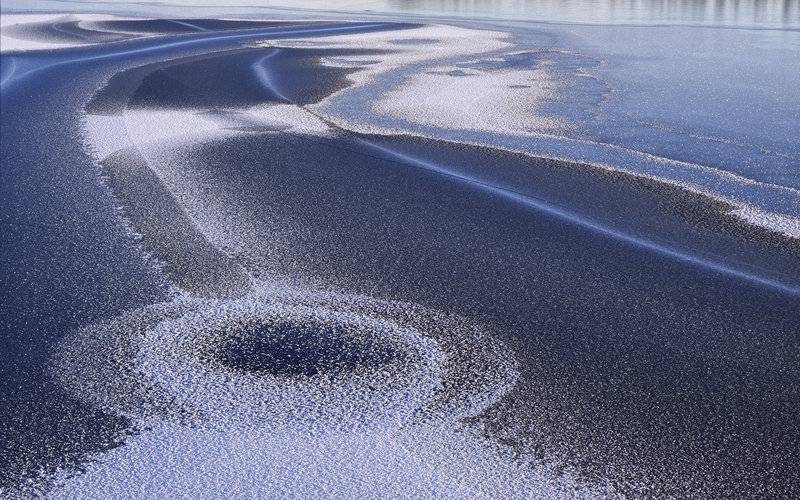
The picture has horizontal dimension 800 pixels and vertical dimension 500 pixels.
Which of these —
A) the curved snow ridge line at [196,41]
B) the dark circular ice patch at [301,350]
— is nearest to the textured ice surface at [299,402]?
Answer: the dark circular ice patch at [301,350]

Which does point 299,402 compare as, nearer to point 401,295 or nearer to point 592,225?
point 401,295

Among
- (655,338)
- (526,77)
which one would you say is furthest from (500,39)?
(655,338)

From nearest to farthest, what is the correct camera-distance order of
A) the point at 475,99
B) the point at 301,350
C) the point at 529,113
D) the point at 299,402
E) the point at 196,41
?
1. the point at 299,402
2. the point at 301,350
3. the point at 529,113
4. the point at 475,99
5. the point at 196,41

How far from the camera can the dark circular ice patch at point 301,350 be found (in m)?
3.54

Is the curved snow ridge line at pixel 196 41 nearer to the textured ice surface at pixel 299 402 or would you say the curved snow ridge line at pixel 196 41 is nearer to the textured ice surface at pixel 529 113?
the textured ice surface at pixel 529 113

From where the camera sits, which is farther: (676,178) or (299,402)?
(676,178)

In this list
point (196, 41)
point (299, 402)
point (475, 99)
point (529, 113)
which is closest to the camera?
point (299, 402)

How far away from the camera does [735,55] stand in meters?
13.6

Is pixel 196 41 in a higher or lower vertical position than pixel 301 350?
lower

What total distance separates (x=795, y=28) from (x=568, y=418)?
16903 millimetres

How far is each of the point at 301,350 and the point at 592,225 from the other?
2308mm

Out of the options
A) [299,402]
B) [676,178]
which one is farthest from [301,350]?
[676,178]

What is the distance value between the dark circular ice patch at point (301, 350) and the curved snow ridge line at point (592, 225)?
182cm

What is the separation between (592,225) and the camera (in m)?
5.44
